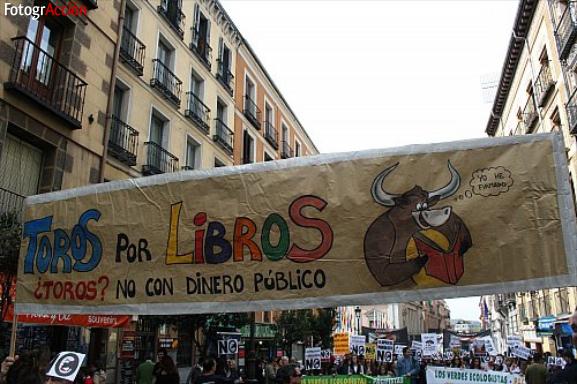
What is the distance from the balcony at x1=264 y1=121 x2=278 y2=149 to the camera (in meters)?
28.5

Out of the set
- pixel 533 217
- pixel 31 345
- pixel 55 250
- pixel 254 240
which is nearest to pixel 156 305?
pixel 254 240

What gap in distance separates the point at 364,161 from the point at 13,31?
9.98 metres

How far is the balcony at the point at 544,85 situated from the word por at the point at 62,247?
64.8 ft

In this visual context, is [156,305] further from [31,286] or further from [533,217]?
[533,217]

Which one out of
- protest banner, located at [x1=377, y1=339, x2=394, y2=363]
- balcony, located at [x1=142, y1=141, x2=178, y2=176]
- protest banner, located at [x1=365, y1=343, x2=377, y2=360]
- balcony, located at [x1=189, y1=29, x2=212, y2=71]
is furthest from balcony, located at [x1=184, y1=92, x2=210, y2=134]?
protest banner, located at [x1=365, y1=343, x2=377, y2=360]

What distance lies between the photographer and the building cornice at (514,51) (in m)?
22.0

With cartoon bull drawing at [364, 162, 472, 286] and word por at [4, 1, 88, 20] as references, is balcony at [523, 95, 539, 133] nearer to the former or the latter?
word por at [4, 1, 88, 20]

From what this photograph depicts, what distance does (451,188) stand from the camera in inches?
143

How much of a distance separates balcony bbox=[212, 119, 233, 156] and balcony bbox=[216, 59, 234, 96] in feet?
6.16

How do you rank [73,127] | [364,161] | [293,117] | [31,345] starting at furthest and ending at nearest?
[293,117] → [73,127] → [31,345] → [364,161]

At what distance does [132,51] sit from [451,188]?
14.8 meters

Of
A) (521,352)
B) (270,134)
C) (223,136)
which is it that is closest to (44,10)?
(223,136)

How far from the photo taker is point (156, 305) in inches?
170

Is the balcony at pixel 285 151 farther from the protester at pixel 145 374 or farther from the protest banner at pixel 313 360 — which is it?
the protester at pixel 145 374
